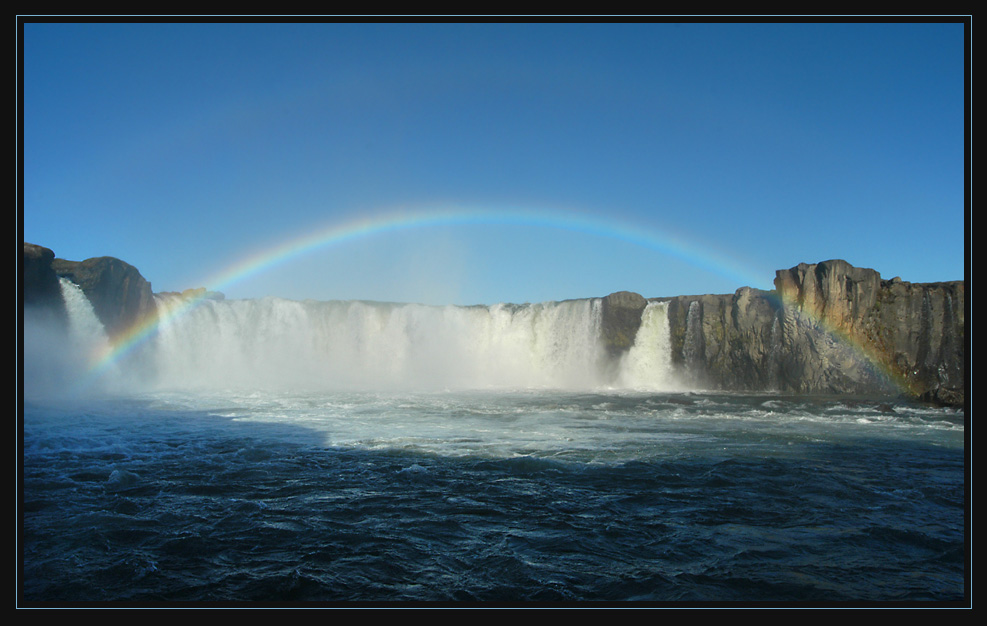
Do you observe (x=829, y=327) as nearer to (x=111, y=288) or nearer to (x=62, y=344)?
(x=111, y=288)

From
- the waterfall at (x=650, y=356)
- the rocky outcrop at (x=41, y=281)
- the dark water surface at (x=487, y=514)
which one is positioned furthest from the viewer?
the waterfall at (x=650, y=356)

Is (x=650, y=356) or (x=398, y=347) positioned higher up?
(x=398, y=347)

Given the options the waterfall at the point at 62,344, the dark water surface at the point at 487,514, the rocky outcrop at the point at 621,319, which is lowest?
the dark water surface at the point at 487,514

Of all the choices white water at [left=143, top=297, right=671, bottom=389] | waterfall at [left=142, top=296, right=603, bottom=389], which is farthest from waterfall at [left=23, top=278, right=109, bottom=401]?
waterfall at [left=142, top=296, right=603, bottom=389]

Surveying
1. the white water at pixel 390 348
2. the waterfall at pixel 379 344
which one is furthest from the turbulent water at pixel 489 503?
the waterfall at pixel 379 344

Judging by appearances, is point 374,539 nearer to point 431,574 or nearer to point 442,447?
point 431,574

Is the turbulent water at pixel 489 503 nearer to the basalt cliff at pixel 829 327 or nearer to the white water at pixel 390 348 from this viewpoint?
the basalt cliff at pixel 829 327

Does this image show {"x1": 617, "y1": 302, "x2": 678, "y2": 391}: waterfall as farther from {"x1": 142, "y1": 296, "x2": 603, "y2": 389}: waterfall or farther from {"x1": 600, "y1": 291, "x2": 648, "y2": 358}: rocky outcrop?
{"x1": 142, "y1": 296, "x2": 603, "y2": 389}: waterfall

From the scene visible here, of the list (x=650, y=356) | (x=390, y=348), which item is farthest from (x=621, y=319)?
(x=390, y=348)
